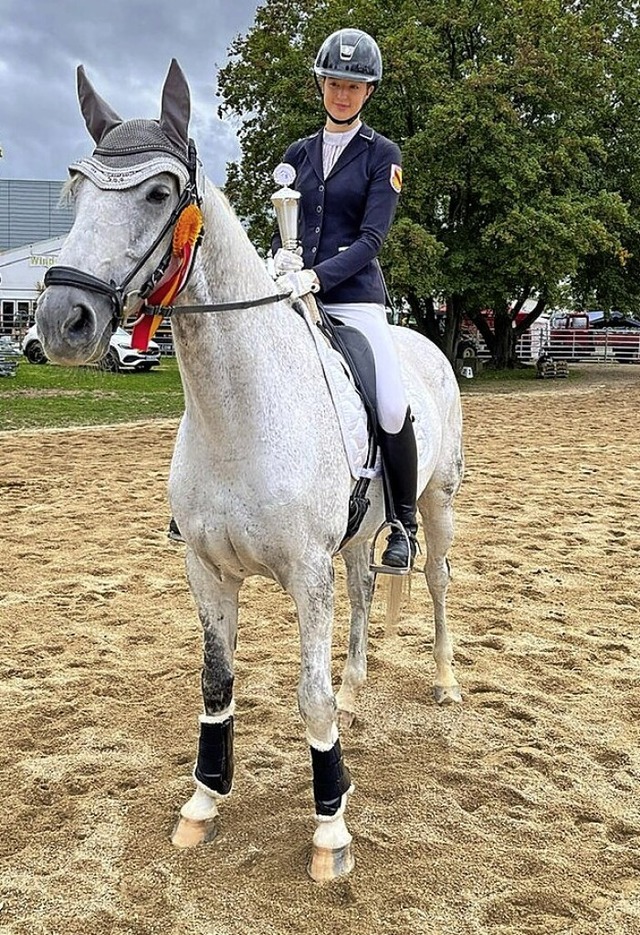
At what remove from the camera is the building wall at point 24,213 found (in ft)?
159

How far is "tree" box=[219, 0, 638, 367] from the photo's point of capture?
75.1 feet

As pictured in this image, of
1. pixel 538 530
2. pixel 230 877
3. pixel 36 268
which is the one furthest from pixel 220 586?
pixel 36 268

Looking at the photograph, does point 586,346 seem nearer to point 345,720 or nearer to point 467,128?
point 467,128

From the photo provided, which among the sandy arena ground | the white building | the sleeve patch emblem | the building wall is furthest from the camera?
the building wall

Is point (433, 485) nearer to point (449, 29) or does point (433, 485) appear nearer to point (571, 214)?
point (571, 214)

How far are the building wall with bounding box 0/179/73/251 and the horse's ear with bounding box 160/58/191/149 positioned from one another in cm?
4881

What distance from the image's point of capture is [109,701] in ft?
14.6

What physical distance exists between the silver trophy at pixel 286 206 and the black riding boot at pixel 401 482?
2.80 ft

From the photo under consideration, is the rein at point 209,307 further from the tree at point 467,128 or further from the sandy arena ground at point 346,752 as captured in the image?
the tree at point 467,128

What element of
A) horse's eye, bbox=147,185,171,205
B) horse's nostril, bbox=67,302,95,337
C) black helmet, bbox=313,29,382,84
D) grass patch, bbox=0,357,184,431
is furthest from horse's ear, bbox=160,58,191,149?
grass patch, bbox=0,357,184,431

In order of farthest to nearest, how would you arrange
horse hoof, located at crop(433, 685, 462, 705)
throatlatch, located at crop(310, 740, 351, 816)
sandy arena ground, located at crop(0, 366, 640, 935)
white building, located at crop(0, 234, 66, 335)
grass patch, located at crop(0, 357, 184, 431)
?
white building, located at crop(0, 234, 66, 335), grass patch, located at crop(0, 357, 184, 431), horse hoof, located at crop(433, 685, 462, 705), throatlatch, located at crop(310, 740, 351, 816), sandy arena ground, located at crop(0, 366, 640, 935)

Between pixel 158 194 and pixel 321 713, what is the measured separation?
1.85 m

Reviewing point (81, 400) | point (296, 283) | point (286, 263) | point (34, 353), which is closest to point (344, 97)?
point (286, 263)

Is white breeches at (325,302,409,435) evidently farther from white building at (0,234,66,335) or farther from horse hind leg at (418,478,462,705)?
white building at (0,234,66,335)
